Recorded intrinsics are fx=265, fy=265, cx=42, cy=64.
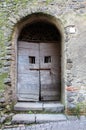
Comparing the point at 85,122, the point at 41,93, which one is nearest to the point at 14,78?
the point at 41,93

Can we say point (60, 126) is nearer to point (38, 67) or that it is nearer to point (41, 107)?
point (41, 107)

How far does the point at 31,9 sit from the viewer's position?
19.5 feet

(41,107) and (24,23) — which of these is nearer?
(41,107)

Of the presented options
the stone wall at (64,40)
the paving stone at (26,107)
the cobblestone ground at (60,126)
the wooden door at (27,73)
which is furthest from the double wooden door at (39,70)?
the cobblestone ground at (60,126)

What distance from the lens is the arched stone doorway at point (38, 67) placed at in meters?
6.61

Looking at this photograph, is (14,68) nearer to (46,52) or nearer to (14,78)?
(14,78)

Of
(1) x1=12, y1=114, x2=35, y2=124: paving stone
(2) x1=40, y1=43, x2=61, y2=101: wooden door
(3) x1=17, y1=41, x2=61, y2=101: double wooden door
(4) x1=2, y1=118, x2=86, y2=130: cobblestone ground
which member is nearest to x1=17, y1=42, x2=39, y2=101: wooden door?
(3) x1=17, y1=41, x2=61, y2=101: double wooden door

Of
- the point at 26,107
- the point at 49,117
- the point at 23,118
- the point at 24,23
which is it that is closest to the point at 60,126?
the point at 49,117

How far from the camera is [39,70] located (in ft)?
22.1

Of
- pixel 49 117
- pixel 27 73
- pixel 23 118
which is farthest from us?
pixel 27 73

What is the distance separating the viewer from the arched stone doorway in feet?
21.7

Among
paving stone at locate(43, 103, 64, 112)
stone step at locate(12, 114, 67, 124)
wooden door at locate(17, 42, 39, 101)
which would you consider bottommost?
stone step at locate(12, 114, 67, 124)

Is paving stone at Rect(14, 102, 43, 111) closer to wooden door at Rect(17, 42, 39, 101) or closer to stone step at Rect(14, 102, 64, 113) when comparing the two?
stone step at Rect(14, 102, 64, 113)

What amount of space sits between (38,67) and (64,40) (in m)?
1.15
